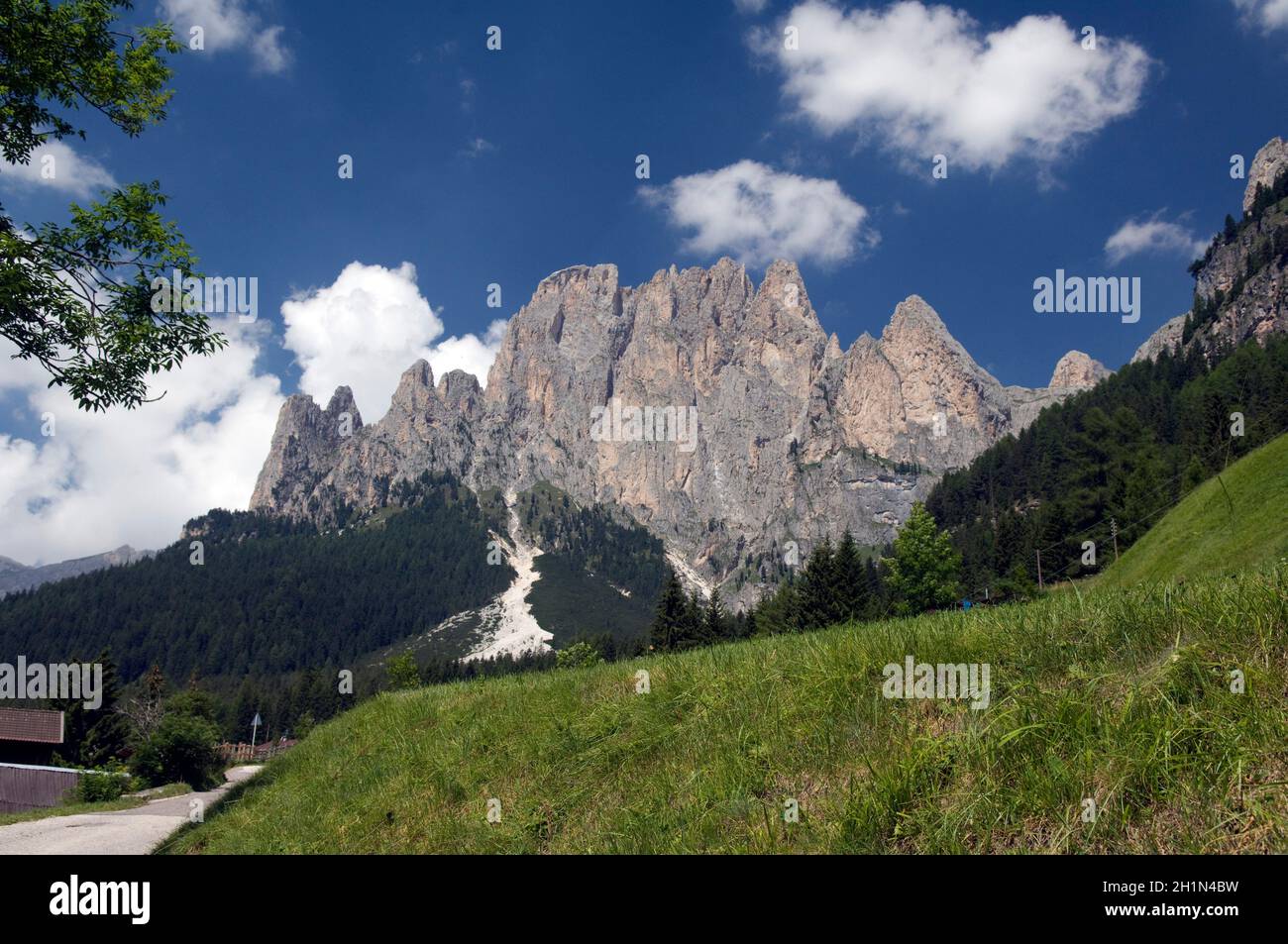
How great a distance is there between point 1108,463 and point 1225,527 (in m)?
88.5

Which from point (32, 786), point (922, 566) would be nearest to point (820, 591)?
point (922, 566)

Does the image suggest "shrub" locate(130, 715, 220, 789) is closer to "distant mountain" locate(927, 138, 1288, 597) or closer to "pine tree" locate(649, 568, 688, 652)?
"pine tree" locate(649, 568, 688, 652)

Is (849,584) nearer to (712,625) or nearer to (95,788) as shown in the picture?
(712,625)

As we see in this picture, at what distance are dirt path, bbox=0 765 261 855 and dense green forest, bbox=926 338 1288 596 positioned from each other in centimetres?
5982

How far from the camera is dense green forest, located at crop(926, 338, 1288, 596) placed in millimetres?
81812

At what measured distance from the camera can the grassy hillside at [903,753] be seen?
3910mm

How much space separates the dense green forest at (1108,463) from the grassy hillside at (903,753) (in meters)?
54.3

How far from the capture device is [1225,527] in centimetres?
3002

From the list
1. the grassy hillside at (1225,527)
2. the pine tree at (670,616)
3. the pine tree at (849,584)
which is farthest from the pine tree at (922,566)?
the pine tree at (670,616)

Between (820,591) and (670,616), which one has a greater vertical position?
(820,591)

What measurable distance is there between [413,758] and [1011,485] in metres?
178
